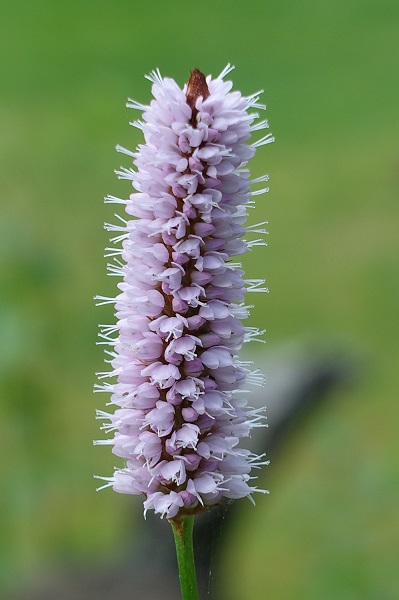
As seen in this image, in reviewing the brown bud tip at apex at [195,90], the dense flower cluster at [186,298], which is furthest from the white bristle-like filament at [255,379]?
the brown bud tip at apex at [195,90]

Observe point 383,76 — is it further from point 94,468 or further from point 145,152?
point 145,152

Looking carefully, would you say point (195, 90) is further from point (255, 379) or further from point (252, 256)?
point (252, 256)

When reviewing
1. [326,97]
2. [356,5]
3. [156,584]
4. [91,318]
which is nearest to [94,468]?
[91,318]

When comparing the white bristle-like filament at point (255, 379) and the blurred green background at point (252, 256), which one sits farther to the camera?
the blurred green background at point (252, 256)

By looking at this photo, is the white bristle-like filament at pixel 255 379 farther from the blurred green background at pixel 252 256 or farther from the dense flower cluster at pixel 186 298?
the blurred green background at pixel 252 256

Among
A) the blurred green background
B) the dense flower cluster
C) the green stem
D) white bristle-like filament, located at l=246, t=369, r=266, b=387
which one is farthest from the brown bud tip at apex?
the blurred green background

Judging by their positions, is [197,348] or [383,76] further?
[383,76]
